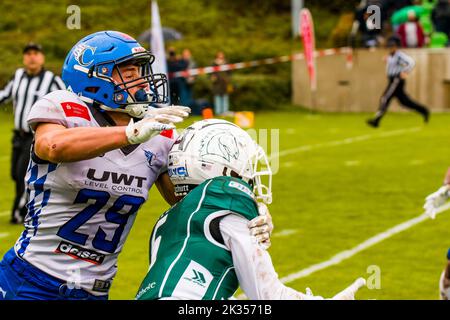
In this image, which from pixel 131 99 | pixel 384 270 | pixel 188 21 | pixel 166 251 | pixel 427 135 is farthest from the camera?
pixel 188 21

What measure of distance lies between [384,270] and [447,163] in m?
6.79

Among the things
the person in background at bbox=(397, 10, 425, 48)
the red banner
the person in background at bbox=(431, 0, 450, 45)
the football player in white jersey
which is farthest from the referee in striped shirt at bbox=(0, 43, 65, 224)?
the person in background at bbox=(431, 0, 450, 45)

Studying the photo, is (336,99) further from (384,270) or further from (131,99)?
(131,99)

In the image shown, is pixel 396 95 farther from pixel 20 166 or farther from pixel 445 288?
pixel 445 288

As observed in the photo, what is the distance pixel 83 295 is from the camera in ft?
13.2

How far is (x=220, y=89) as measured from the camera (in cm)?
2370

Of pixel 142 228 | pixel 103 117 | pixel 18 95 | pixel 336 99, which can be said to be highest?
pixel 103 117

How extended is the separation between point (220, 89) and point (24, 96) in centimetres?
1359

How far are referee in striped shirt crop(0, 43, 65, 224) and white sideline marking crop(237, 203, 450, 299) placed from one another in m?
3.18

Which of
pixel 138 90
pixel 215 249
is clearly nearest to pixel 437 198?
pixel 138 90

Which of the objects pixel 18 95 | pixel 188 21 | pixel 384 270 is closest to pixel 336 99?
pixel 188 21

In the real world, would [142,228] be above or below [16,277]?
below

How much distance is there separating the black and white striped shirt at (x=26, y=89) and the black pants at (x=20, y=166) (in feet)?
0.30

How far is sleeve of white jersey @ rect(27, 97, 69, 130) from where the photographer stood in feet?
12.6
